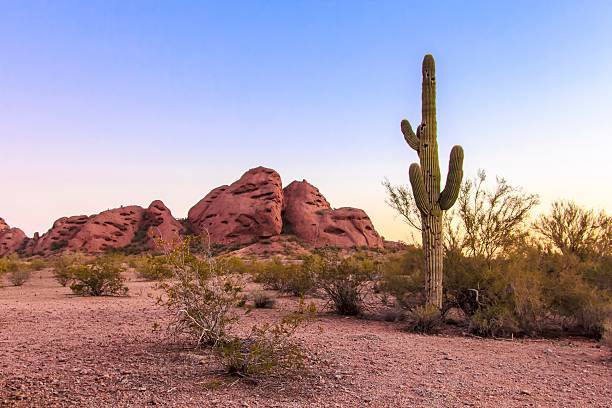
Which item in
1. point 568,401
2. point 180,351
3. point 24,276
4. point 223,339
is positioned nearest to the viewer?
point 568,401

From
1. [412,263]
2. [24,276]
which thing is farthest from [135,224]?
[412,263]

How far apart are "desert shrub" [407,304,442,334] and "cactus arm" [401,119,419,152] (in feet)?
12.8

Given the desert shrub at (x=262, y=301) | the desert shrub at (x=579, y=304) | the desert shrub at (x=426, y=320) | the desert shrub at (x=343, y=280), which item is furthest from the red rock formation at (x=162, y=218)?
the desert shrub at (x=579, y=304)

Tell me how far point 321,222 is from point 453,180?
44.7 metres

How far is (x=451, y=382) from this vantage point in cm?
620

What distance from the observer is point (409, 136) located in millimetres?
12398

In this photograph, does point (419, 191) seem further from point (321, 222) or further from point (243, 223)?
point (321, 222)

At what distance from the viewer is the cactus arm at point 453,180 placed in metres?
11.5

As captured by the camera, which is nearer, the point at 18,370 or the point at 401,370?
the point at 18,370

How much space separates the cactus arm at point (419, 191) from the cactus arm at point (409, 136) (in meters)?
0.88

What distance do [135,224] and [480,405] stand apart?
60.9m

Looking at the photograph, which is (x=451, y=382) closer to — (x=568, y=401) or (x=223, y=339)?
(x=568, y=401)

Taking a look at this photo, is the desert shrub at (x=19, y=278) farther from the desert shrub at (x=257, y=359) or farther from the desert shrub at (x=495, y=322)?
the desert shrub at (x=495, y=322)

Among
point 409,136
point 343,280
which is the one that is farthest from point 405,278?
point 409,136
